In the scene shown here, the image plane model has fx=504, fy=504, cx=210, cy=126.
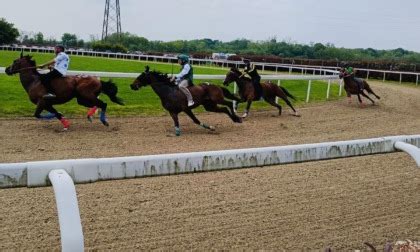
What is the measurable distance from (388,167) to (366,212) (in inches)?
102

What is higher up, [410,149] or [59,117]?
[410,149]

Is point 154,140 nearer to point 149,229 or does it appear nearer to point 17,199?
point 17,199

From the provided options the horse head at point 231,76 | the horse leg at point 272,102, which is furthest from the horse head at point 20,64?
the horse leg at point 272,102

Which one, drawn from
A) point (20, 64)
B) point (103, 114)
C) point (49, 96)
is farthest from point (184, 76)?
point (20, 64)

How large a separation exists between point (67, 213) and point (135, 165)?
1.83 ft

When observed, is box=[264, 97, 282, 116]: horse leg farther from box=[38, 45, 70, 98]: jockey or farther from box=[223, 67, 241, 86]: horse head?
box=[38, 45, 70, 98]: jockey

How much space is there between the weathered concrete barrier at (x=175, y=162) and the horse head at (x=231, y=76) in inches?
402

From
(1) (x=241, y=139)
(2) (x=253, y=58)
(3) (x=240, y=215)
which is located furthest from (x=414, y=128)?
(2) (x=253, y=58)

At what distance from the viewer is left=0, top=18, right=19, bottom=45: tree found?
65.1m

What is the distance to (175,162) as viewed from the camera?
2754mm

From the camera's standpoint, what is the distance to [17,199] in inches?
209

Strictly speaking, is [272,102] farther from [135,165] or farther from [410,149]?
[135,165]

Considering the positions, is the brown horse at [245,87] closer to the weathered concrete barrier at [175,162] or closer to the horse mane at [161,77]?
the horse mane at [161,77]

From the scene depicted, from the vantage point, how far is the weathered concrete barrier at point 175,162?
7.64 ft
